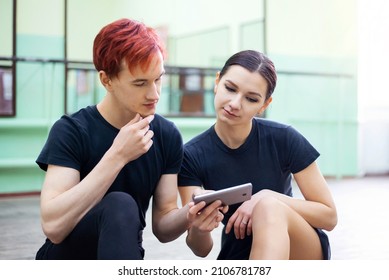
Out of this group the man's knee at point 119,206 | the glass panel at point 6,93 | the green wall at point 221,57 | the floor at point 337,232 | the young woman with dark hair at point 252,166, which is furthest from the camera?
the green wall at point 221,57

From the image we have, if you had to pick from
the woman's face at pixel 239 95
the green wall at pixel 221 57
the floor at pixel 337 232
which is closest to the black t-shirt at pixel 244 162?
the woman's face at pixel 239 95

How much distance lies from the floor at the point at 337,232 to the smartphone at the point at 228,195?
1183 millimetres

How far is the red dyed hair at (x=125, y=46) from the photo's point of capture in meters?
1.38

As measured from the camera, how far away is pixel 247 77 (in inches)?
61.9

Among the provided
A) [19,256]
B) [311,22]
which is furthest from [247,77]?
[311,22]

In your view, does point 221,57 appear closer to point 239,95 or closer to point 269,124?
point 269,124

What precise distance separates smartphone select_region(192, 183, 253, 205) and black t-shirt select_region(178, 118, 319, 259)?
221 mm

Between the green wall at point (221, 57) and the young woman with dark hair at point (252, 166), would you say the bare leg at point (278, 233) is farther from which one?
the green wall at point (221, 57)

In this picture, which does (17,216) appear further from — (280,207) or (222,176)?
(280,207)

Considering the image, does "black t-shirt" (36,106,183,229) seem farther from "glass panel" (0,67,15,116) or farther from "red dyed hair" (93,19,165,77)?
"glass panel" (0,67,15,116)

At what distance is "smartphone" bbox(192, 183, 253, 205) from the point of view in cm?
138

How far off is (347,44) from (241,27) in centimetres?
114

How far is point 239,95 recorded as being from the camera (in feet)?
5.16

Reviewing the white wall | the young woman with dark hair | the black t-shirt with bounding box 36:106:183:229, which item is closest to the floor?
the young woman with dark hair
